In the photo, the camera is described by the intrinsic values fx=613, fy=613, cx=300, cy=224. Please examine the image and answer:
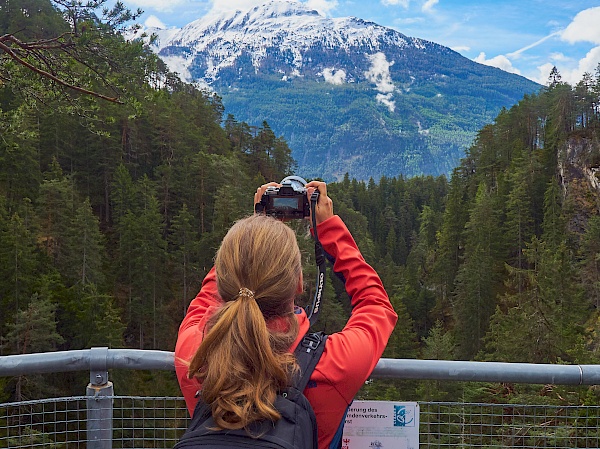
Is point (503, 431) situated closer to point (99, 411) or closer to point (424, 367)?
point (424, 367)

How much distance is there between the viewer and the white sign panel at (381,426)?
224cm

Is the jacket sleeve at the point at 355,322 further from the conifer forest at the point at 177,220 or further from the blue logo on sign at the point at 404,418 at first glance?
the conifer forest at the point at 177,220

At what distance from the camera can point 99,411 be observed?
2371 millimetres

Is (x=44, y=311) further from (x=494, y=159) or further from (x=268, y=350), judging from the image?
(x=494, y=159)

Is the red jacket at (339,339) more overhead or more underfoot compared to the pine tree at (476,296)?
more overhead

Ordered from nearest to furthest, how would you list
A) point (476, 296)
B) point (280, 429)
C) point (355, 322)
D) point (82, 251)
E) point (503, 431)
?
1. point (280, 429)
2. point (355, 322)
3. point (503, 431)
4. point (82, 251)
5. point (476, 296)

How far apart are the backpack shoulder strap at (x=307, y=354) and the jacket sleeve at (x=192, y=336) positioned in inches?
10.8

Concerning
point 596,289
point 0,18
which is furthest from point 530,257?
point 0,18

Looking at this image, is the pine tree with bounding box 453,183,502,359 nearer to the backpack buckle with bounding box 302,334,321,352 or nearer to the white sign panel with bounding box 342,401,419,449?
the white sign panel with bounding box 342,401,419,449

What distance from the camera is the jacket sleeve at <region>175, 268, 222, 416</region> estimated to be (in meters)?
1.78

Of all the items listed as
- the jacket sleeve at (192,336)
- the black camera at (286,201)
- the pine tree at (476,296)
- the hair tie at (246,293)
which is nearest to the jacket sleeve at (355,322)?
the black camera at (286,201)

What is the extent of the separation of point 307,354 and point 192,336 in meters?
0.40

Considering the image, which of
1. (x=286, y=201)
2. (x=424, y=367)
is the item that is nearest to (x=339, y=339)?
(x=286, y=201)

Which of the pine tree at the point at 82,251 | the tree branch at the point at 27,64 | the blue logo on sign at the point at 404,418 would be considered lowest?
the pine tree at the point at 82,251
